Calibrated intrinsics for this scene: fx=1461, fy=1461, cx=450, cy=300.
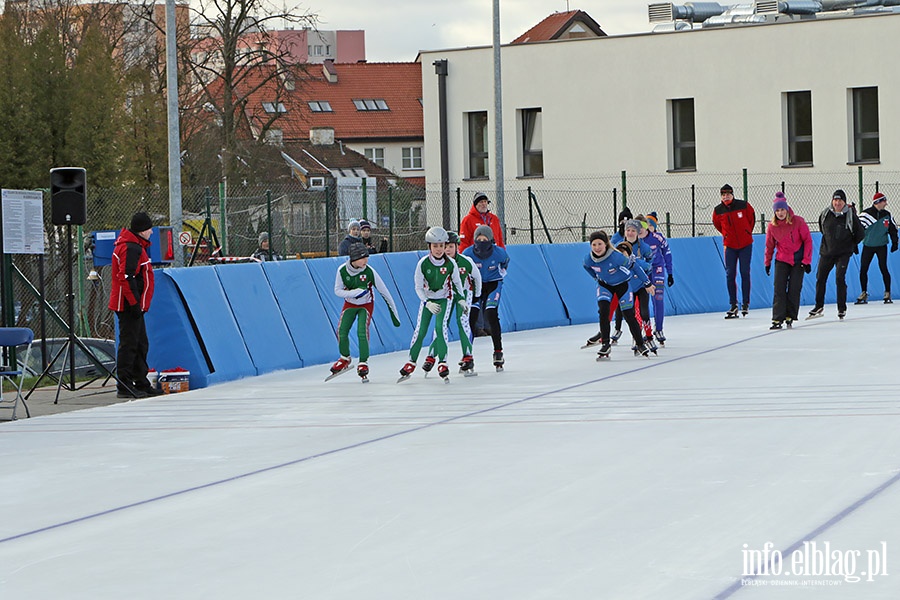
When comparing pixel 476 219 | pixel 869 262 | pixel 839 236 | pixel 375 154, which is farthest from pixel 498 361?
pixel 375 154

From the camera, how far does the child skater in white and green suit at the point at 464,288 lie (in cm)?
1564

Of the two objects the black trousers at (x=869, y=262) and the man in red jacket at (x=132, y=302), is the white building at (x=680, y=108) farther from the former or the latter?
the man in red jacket at (x=132, y=302)

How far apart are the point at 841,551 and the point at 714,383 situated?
7890mm

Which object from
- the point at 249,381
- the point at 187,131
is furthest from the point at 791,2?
the point at 249,381

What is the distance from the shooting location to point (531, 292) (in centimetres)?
2352

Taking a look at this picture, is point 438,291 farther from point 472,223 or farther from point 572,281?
point 572,281

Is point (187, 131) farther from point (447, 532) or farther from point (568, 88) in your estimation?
point (447, 532)

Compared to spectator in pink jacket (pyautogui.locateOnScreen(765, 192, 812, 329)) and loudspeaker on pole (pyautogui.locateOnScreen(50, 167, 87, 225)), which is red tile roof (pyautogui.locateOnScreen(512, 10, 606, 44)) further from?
loudspeaker on pole (pyautogui.locateOnScreen(50, 167, 87, 225))

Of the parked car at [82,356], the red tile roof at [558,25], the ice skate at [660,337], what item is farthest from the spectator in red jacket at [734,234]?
the red tile roof at [558,25]

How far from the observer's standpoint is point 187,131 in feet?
179

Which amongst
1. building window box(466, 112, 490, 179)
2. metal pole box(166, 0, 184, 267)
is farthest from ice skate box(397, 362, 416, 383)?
building window box(466, 112, 490, 179)

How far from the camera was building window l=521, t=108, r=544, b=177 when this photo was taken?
44.2m

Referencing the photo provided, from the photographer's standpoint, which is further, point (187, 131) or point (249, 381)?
point (187, 131)

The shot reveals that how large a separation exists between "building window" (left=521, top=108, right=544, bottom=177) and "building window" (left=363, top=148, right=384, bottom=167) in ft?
168
